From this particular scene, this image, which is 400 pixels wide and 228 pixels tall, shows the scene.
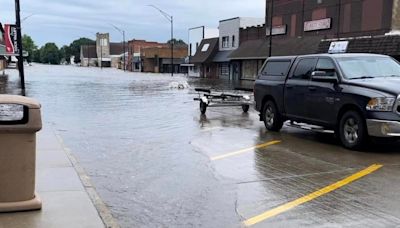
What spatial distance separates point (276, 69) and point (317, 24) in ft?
104

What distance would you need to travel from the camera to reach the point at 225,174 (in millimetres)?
7949

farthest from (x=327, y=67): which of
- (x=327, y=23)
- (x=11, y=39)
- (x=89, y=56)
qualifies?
(x=89, y=56)

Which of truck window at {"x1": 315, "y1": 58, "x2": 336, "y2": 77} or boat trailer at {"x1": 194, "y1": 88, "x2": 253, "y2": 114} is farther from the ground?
truck window at {"x1": 315, "y1": 58, "x2": 336, "y2": 77}

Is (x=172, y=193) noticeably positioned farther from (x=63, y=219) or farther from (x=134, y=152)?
(x=134, y=152)

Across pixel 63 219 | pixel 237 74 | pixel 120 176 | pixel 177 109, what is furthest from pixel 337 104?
pixel 237 74

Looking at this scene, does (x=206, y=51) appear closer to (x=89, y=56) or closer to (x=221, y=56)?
(x=221, y=56)

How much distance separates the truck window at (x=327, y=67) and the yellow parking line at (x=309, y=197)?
279 cm

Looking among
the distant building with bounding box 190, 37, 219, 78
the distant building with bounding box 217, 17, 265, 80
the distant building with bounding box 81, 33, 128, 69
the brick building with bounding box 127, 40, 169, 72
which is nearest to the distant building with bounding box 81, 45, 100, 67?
the distant building with bounding box 81, 33, 128, 69

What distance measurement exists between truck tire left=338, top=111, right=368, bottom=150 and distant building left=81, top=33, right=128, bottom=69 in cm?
14984

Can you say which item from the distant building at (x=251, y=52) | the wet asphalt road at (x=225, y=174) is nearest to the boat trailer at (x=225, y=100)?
the wet asphalt road at (x=225, y=174)

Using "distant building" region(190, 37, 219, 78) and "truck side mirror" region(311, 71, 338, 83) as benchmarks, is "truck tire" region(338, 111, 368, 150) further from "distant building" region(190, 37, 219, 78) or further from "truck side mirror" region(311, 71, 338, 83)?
"distant building" region(190, 37, 219, 78)

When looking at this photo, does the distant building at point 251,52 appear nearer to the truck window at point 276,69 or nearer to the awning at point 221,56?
the awning at point 221,56

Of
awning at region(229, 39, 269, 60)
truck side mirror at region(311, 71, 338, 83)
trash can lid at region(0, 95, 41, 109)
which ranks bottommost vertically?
trash can lid at region(0, 95, 41, 109)

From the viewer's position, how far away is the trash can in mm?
5383
